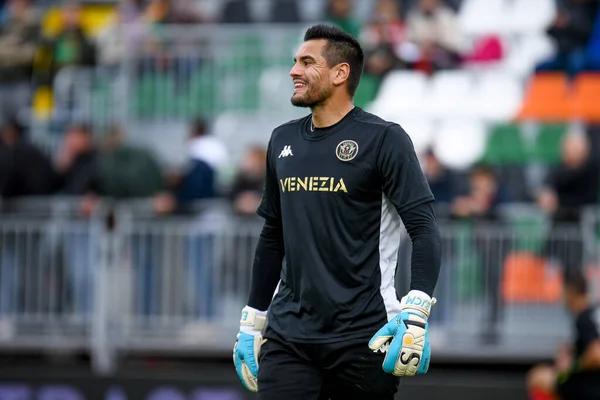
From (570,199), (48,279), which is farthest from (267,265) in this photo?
(48,279)

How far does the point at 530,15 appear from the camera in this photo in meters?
14.4

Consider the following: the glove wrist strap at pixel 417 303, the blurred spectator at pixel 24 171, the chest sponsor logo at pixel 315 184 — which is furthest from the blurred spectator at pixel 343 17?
the glove wrist strap at pixel 417 303

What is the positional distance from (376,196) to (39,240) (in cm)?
695

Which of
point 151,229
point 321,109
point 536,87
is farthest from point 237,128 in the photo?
point 321,109

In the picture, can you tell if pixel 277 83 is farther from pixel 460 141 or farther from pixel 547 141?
pixel 547 141

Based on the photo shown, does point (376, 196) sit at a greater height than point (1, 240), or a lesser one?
greater

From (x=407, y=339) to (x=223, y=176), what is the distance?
8257 millimetres

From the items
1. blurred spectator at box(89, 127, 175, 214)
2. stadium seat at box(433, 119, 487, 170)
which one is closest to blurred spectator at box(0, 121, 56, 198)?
blurred spectator at box(89, 127, 175, 214)

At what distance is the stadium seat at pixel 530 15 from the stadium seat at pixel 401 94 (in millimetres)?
1496

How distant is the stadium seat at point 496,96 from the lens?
1358cm

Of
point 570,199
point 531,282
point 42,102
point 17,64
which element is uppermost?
point 17,64

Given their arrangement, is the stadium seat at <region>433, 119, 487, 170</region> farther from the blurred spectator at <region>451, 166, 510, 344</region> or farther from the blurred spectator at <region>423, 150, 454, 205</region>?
the blurred spectator at <region>451, 166, 510, 344</region>

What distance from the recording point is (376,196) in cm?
536

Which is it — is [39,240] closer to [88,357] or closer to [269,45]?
[88,357]
